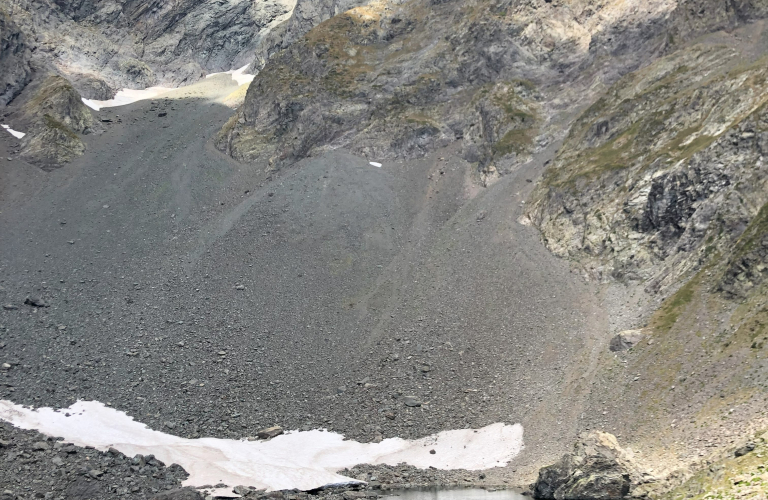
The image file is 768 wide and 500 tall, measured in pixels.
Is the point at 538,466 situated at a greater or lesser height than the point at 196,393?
lesser

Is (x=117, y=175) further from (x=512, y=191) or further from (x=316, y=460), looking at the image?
(x=316, y=460)

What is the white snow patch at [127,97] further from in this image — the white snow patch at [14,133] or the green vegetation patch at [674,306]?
the green vegetation patch at [674,306]

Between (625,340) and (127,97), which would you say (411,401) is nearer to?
(625,340)

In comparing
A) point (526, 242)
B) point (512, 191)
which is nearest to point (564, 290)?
point (526, 242)

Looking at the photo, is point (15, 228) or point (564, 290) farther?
point (15, 228)

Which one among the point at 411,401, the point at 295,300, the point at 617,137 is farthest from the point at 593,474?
the point at 617,137

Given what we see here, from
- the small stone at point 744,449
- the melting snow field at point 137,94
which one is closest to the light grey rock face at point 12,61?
the melting snow field at point 137,94

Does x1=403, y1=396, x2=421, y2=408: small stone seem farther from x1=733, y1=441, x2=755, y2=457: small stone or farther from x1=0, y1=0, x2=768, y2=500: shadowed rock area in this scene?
x1=733, y1=441, x2=755, y2=457: small stone
